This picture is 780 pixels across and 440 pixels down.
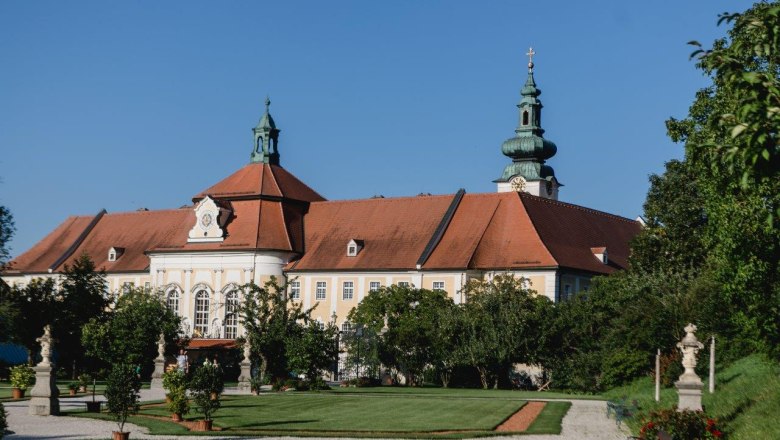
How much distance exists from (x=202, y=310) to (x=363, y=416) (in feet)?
150

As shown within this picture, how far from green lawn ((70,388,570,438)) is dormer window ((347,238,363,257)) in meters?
30.7

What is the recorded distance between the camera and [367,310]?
6209 cm

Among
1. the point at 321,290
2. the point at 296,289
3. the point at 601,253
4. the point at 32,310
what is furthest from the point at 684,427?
the point at 296,289

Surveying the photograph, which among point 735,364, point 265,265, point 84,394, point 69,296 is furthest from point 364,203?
point 735,364

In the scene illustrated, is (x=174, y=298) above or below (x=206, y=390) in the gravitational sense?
above

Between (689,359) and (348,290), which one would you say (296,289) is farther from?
(689,359)

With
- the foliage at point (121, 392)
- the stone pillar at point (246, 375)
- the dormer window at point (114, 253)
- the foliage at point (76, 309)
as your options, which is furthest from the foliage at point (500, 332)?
the dormer window at point (114, 253)

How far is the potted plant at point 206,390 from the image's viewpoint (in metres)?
27.7

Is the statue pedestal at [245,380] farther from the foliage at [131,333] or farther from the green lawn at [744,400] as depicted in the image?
the green lawn at [744,400]

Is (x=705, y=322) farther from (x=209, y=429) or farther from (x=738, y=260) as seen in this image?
(x=209, y=429)

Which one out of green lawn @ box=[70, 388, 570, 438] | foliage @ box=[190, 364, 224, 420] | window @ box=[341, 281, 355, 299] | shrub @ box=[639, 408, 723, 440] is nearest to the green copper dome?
window @ box=[341, 281, 355, 299]

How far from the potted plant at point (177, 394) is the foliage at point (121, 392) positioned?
2930 millimetres

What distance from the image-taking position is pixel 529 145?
9075 centimetres

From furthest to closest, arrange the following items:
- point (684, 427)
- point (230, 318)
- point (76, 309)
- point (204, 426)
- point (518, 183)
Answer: point (518, 183), point (230, 318), point (76, 309), point (204, 426), point (684, 427)
